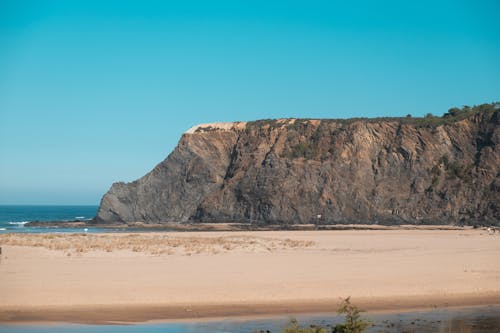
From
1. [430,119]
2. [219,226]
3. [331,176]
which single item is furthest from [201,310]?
[430,119]

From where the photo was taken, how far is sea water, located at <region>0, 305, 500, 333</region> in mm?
15844

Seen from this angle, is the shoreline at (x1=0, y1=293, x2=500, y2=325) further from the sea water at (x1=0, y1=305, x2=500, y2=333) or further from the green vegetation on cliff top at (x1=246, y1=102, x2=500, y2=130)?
the green vegetation on cliff top at (x1=246, y1=102, x2=500, y2=130)

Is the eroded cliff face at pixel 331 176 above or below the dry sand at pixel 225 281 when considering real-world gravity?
above

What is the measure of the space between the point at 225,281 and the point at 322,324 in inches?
266

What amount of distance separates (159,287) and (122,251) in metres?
13.4

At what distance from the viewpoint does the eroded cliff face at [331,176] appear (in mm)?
76688

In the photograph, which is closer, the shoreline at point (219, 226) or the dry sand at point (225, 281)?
the dry sand at point (225, 281)

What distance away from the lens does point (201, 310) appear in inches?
728

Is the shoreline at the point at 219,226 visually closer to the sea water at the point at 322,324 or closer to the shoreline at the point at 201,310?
the shoreline at the point at 201,310

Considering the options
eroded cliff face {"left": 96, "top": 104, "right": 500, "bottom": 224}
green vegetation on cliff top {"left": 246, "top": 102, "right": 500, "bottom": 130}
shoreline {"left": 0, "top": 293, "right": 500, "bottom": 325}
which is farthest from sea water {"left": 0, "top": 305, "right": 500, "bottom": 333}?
green vegetation on cliff top {"left": 246, "top": 102, "right": 500, "bottom": 130}

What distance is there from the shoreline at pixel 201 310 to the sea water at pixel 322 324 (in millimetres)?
422

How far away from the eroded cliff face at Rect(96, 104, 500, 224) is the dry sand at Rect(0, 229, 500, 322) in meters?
42.1

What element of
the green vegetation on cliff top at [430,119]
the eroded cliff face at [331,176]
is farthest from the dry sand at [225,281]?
the green vegetation on cliff top at [430,119]

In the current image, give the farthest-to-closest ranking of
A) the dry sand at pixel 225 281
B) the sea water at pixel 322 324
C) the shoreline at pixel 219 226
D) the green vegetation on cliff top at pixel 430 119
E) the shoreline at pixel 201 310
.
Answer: the green vegetation on cliff top at pixel 430 119 → the shoreline at pixel 219 226 → the dry sand at pixel 225 281 → the shoreline at pixel 201 310 → the sea water at pixel 322 324
